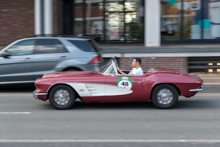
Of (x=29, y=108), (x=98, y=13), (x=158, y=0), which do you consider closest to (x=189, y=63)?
(x=158, y=0)

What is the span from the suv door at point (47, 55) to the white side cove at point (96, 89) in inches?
107

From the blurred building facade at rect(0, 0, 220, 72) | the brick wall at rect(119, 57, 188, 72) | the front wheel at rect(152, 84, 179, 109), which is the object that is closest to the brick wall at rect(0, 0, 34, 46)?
the blurred building facade at rect(0, 0, 220, 72)

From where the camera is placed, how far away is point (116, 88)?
7.84 m

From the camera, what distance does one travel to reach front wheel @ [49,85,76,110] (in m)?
7.94

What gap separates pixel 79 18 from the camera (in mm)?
16672

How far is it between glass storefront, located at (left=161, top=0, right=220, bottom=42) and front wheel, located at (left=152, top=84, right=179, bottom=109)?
811 centimetres

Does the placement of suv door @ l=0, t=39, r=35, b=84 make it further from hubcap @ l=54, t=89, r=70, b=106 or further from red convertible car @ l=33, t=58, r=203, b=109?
hubcap @ l=54, t=89, r=70, b=106

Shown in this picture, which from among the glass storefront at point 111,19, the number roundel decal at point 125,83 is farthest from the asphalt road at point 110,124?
the glass storefront at point 111,19

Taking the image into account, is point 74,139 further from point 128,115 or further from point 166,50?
point 166,50

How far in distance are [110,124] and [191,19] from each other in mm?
10117

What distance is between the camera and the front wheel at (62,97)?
26.1 feet

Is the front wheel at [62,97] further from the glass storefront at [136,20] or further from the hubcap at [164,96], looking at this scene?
the glass storefront at [136,20]

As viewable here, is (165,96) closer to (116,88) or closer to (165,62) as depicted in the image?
(116,88)

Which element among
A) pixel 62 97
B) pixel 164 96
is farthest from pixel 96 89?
pixel 164 96
